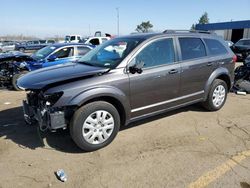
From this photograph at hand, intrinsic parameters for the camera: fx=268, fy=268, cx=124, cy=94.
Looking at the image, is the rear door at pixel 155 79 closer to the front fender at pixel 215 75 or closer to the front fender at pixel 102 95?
the front fender at pixel 102 95

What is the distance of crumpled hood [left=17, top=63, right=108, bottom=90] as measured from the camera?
4.00m

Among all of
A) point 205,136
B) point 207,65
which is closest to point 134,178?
point 205,136

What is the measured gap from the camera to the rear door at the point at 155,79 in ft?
14.8

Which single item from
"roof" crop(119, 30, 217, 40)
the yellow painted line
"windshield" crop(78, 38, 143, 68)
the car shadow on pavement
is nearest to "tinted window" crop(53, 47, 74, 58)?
the car shadow on pavement

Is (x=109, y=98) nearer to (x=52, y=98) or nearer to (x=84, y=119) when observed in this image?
(x=84, y=119)

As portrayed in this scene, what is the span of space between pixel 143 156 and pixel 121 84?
1167 mm

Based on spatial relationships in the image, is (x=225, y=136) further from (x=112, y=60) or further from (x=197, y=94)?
(x=112, y=60)

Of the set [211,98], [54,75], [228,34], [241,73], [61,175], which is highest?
[228,34]

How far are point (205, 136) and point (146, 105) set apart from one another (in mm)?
1186

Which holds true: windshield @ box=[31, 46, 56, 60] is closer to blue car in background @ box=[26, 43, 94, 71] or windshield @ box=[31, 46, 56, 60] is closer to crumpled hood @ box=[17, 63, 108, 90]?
blue car in background @ box=[26, 43, 94, 71]

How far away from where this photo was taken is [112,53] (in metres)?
4.89

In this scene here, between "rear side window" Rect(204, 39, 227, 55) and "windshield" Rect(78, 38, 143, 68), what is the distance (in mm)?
1899

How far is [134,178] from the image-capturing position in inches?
135

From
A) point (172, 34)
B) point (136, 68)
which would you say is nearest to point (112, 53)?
point (136, 68)
